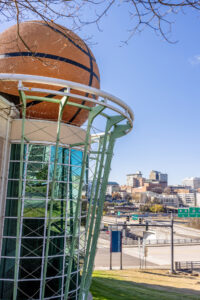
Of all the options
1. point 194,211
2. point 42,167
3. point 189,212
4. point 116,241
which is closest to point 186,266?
point 189,212

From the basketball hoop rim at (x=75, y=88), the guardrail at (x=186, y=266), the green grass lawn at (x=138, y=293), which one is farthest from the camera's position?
the guardrail at (x=186, y=266)

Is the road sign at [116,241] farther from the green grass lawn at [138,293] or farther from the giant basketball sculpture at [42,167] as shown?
the giant basketball sculpture at [42,167]

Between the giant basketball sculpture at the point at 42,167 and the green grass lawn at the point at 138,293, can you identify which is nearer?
the giant basketball sculpture at the point at 42,167

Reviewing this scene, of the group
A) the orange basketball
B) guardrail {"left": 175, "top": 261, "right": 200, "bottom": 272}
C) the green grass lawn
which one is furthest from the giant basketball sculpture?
guardrail {"left": 175, "top": 261, "right": 200, "bottom": 272}

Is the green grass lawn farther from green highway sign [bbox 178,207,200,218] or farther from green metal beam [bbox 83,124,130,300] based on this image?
green highway sign [bbox 178,207,200,218]

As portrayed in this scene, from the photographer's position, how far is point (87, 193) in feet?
32.9

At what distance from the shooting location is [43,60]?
763cm

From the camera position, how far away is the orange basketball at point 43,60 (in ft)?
25.5

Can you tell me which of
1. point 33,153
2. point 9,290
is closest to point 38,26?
point 33,153

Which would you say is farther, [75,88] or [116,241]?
[116,241]

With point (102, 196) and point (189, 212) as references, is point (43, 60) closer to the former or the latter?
point (102, 196)

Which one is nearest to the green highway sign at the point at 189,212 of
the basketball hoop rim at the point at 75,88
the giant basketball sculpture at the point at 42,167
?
the giant basketball sculpture at the point at 42,167

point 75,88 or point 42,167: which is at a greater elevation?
point 75,88

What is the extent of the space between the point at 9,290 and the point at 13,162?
3853 millimetres
